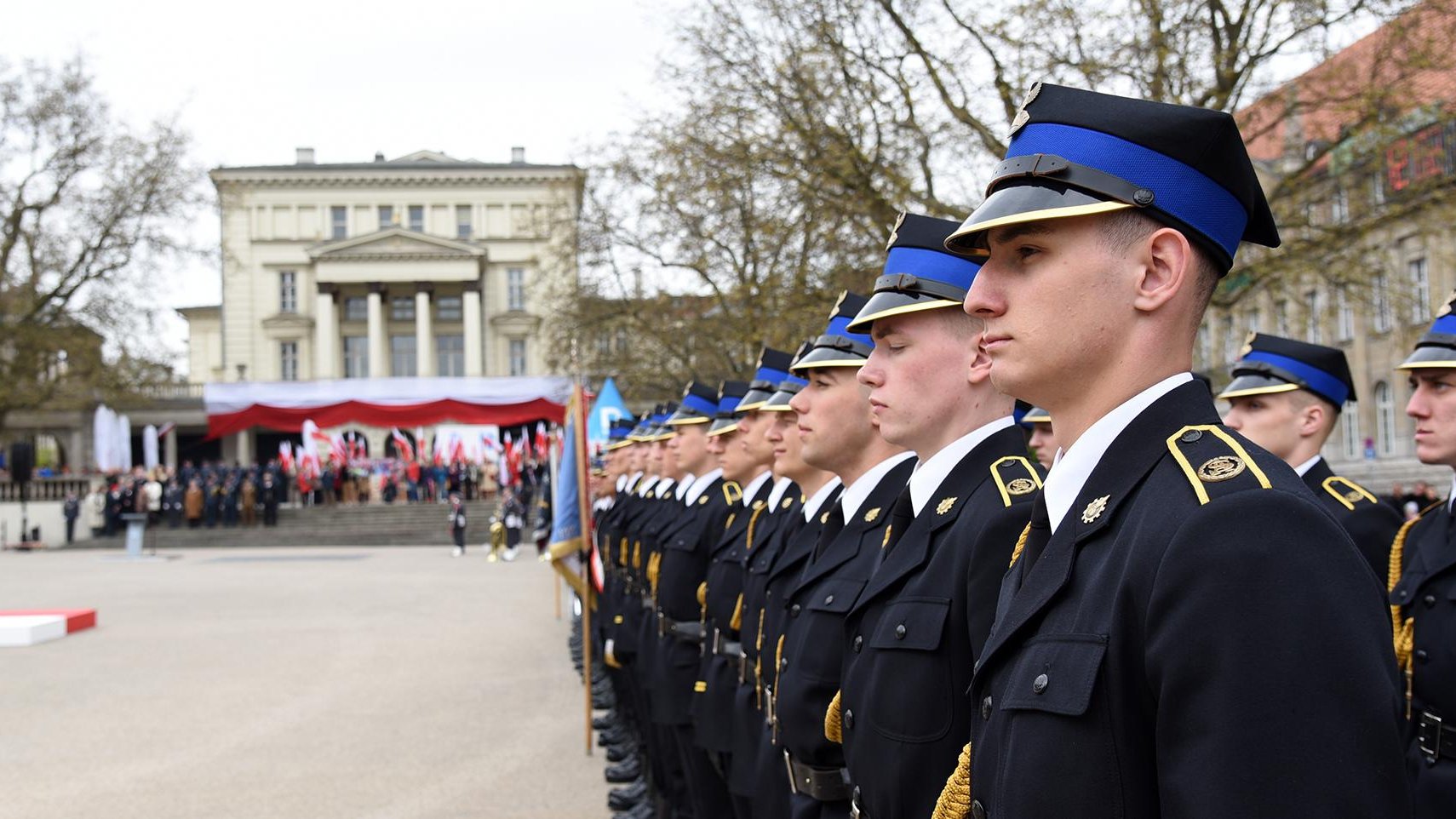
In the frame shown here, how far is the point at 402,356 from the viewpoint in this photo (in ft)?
248

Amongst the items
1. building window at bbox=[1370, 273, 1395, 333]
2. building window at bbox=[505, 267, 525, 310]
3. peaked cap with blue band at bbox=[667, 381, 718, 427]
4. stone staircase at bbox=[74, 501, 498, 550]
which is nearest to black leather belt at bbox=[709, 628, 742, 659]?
peaked cap with blue band at bbox=[667, 381, 718, 427]

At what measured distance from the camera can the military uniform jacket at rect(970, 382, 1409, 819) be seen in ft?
5.03

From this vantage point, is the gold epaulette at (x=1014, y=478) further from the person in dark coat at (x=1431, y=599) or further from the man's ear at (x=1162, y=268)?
the person in dark coat at (x=1431, y=599)

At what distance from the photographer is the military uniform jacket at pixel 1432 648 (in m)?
3.51

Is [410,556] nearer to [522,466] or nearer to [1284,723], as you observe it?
[522,466]

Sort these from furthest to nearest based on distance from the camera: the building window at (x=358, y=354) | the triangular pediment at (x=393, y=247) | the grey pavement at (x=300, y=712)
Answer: the building window at (x=358, y=354) → the triangular pediment at (x=393, y=247) → the grey pavement at (x=300, y=712)

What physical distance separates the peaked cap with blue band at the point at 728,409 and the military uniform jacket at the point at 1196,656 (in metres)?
4.61

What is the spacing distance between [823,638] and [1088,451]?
5.27 ft

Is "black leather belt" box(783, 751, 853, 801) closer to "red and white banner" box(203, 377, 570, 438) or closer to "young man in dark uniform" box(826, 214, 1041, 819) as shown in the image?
"young man in dark uniform" box(826, 214, 1041, 819)

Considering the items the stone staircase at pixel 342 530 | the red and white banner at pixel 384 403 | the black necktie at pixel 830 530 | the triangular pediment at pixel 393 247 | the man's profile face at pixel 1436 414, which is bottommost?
the stone staircase at pixel 342 530

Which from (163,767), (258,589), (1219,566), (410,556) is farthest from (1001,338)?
(410,556)

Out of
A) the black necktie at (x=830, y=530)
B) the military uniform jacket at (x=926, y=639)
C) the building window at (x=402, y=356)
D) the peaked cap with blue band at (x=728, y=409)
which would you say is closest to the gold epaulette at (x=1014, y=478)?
the military uniform jacket at (x=926, y=639)

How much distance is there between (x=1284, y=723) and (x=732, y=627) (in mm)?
3924

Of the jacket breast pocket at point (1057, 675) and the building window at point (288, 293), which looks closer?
the jacket breast pocket at point (1057, 675)
